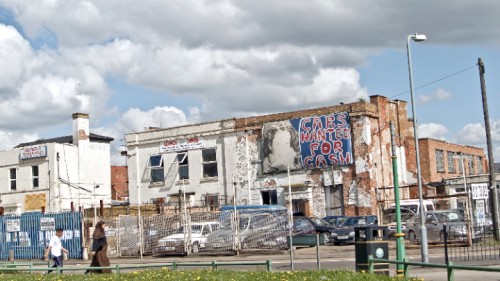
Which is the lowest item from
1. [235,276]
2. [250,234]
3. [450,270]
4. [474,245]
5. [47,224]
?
[474,245]

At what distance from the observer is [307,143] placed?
4834cm

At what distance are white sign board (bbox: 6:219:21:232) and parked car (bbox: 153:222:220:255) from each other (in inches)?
373

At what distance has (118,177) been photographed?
73.0 meters

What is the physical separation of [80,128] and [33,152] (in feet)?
13.6

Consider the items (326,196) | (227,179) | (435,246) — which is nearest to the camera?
(435,246)

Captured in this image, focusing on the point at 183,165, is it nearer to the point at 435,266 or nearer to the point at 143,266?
the point at 143,266

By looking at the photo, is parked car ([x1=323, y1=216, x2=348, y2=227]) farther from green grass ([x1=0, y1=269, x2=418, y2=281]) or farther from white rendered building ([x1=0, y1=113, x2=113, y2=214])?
green grass ([x1=0, y1=269, x2=418, y2=281])

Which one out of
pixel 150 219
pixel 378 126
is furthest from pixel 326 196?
pixel 150 219

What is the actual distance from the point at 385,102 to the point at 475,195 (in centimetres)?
1938

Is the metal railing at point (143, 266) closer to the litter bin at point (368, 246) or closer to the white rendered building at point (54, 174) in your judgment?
the litter bin at point (368, 246)

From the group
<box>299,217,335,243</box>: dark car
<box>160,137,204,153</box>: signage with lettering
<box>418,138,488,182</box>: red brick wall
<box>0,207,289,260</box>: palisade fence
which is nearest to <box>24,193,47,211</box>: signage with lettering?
<box>160,137,204,153</box>: signage with lettering

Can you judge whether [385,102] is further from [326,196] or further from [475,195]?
[475,195]

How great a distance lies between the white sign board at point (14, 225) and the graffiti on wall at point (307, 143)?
16530 mm

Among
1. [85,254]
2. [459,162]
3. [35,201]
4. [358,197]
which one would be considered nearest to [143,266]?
[85,254]
